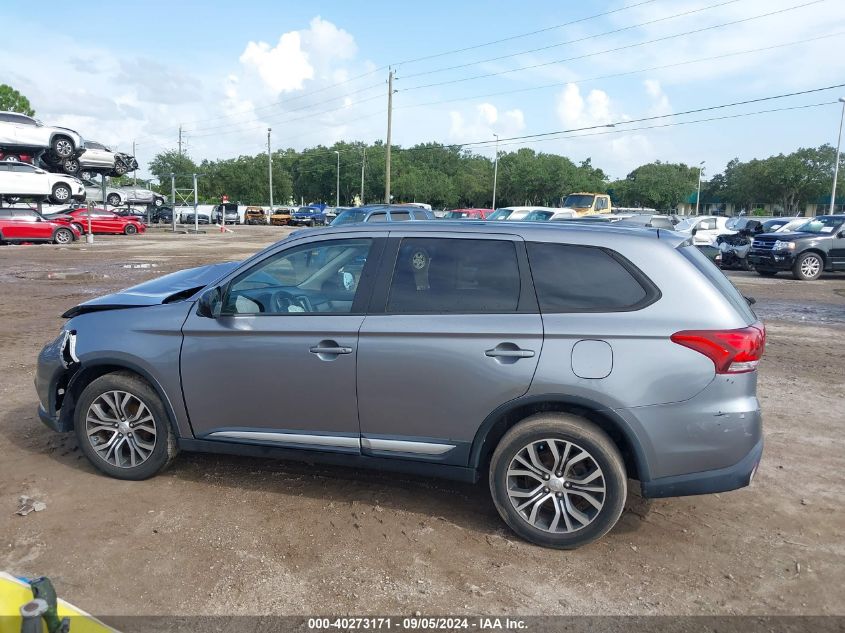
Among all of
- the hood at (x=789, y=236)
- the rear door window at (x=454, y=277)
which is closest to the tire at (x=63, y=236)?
the hood at (x=789, y=236)

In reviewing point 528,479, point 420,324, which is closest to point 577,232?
point 420,324

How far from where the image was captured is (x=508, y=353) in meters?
3.67

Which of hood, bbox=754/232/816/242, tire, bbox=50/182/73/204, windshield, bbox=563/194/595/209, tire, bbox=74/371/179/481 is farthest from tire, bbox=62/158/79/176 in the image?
tire, bbox=74/371/179/481

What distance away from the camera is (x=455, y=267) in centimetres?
395

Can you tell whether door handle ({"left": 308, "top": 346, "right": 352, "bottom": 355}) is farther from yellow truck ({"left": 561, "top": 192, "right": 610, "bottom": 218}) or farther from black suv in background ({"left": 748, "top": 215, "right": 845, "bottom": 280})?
yellow truck ({"left": 561, "top": 192, "right": 610, "bottom": 218})

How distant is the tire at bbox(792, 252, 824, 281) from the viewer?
707 inches

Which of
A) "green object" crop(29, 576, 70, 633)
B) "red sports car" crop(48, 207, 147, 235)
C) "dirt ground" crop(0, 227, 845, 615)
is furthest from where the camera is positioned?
"red sports car" crop(48, 207, 147, 235)

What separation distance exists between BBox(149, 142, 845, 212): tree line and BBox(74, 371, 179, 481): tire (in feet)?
220

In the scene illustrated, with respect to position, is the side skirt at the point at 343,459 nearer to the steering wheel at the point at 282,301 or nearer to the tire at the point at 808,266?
the steering wheel at the point at 282,301

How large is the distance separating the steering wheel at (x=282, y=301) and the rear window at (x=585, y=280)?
1.63 meters

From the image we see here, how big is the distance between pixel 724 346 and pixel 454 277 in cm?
152

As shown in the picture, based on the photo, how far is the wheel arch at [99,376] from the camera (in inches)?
172

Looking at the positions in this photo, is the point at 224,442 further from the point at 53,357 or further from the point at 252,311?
the point at 53,357

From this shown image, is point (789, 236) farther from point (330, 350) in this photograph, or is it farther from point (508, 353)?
point (330, 350)
